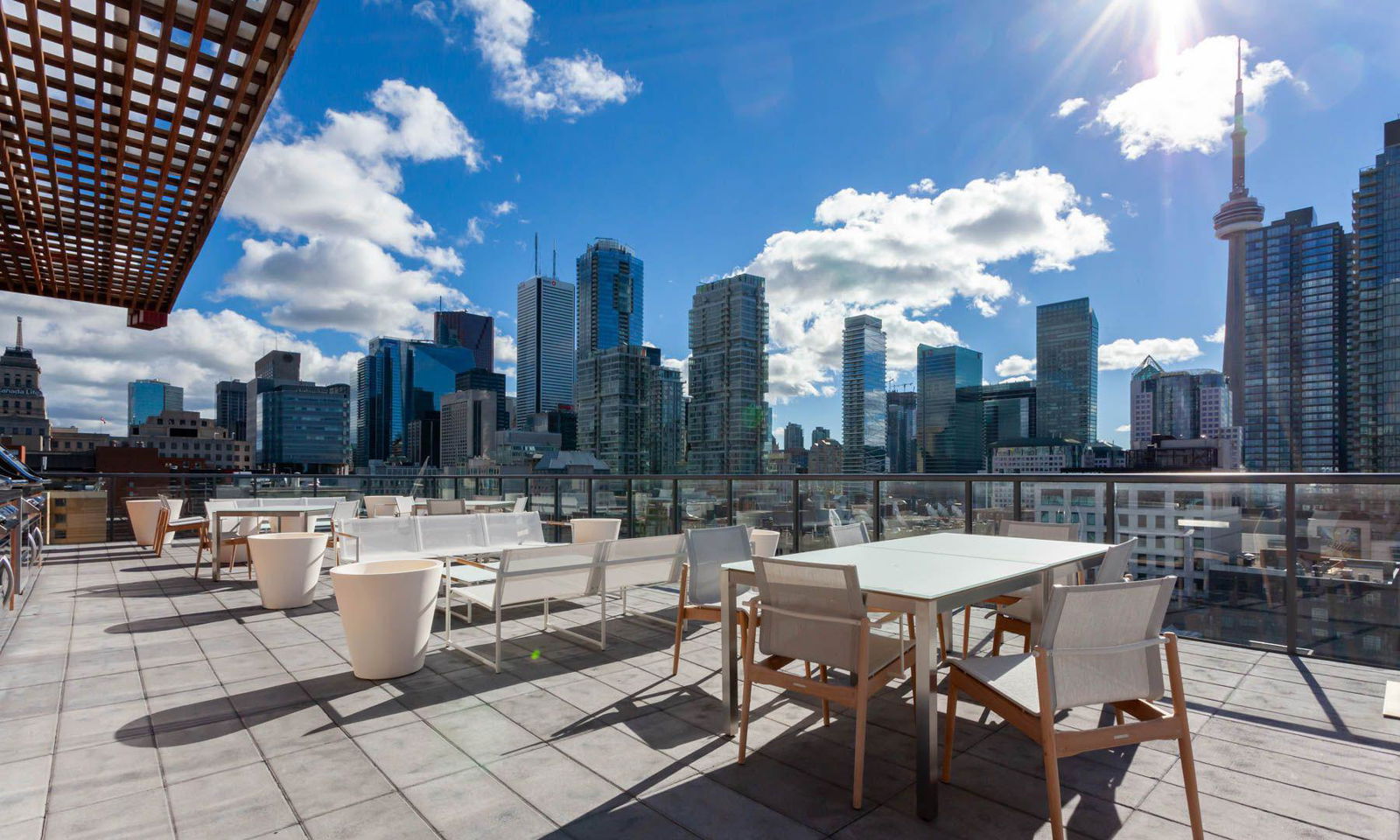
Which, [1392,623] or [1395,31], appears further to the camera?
[1395,31]

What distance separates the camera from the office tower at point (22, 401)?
37.9 metres

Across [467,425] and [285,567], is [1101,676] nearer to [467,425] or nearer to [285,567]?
[285,567]

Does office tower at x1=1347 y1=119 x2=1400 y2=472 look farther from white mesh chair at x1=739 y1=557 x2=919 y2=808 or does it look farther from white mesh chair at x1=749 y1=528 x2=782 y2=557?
white mesh chair at x1=739 y1=557 x2=919 y2=808

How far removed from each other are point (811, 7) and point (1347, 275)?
65.2m

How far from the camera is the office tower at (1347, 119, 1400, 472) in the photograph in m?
41.0

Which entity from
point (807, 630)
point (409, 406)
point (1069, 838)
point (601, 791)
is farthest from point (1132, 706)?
point (409, 406)

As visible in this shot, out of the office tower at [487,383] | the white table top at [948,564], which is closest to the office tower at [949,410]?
the white table top at [948,564]

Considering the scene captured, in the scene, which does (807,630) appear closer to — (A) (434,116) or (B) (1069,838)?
(B) (1069,838)

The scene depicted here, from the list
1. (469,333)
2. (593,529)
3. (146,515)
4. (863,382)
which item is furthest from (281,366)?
(593,529)

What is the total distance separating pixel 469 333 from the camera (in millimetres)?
146500

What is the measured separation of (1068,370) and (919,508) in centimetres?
7623

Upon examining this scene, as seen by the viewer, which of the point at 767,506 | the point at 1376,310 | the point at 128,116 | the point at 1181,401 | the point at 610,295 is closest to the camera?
the point at 128,116

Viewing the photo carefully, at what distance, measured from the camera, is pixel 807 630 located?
257 cm

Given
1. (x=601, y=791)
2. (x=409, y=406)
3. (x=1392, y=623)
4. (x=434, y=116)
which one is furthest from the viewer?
(x=409, y=406)
